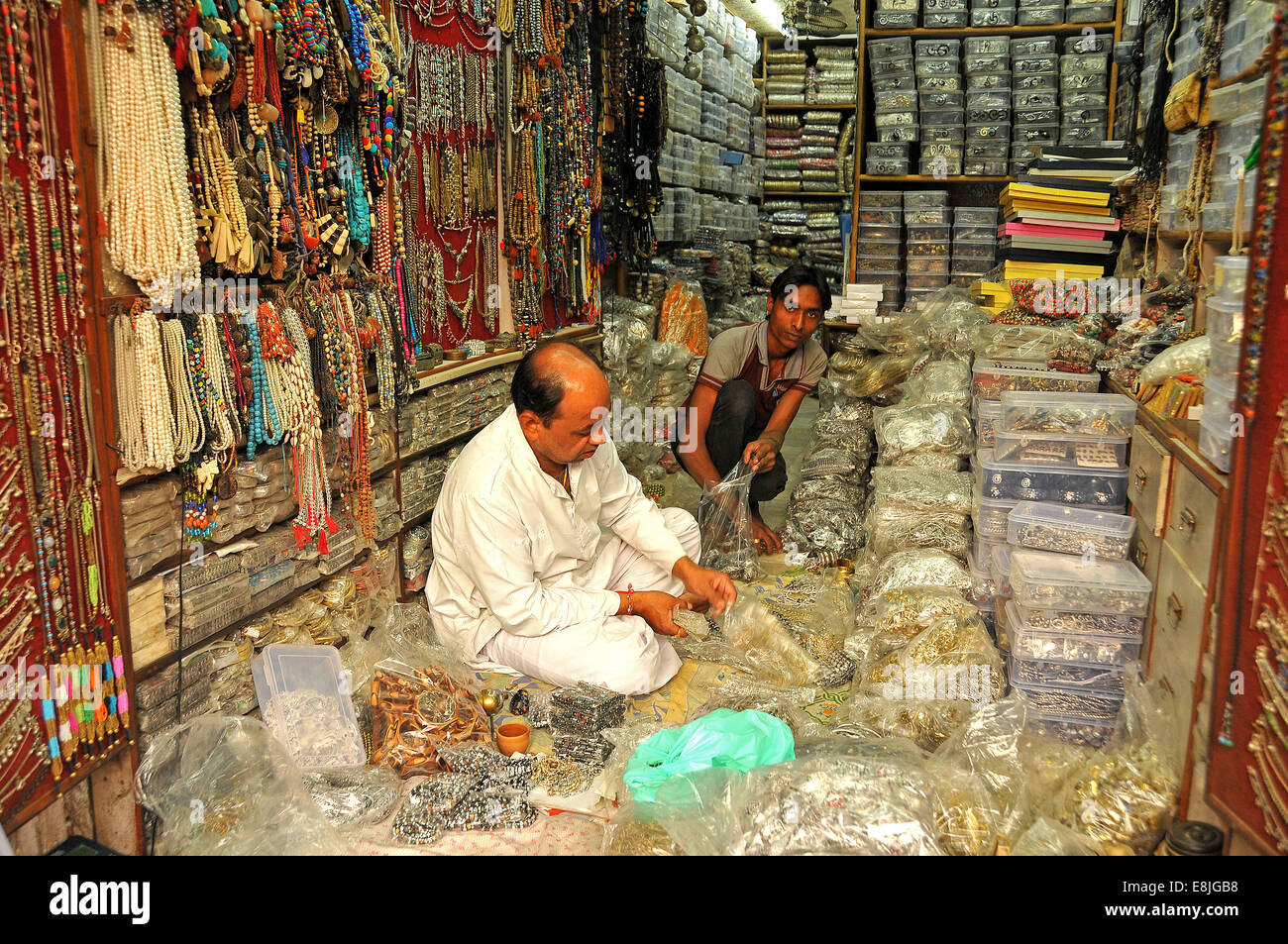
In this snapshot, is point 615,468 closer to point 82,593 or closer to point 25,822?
point 82,593

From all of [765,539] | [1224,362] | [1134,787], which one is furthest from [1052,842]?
[765,539]

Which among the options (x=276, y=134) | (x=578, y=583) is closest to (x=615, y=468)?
(x=578, y=583)

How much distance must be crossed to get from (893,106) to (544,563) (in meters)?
3.69

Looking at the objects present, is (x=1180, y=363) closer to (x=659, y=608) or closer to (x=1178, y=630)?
(x=1178, y=630)

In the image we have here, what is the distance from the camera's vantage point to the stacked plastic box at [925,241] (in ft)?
17.6

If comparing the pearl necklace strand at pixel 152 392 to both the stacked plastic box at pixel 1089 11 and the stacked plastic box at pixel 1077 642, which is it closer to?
the stacked plastic box at pixel 1077 642

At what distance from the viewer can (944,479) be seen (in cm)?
347

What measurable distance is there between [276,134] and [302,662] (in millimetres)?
1342

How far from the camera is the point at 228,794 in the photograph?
206cm

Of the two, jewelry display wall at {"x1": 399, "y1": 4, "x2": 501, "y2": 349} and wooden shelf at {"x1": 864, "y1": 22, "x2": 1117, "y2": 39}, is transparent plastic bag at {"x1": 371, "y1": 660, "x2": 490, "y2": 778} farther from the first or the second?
wooden shelf at {"x1": 864, "y1": 22, "x2": 1117, "y2": 39}

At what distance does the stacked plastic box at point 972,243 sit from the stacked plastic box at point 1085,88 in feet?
1.76

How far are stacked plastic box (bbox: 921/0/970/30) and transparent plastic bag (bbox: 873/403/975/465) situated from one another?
8.41 feet
